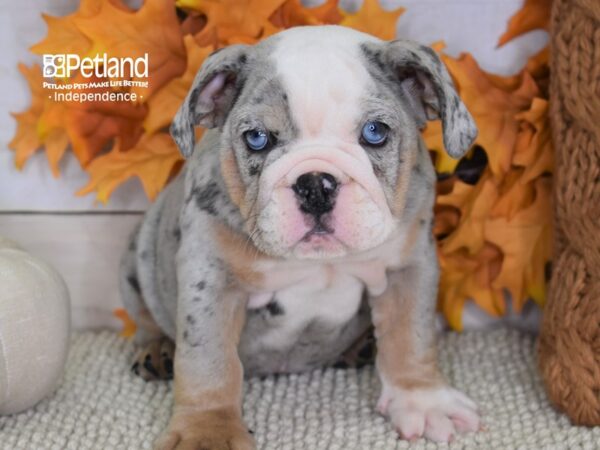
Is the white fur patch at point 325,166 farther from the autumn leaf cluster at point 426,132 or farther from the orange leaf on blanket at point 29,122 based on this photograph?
the orange leaf on blanket at point 29,122

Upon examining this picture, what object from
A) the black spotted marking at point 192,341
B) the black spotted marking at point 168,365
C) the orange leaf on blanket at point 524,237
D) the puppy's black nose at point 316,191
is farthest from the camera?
the orange leaf on blanket at point 524,237

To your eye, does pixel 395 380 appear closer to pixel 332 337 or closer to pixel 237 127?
pixel 332 337

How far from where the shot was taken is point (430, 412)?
1.90 m

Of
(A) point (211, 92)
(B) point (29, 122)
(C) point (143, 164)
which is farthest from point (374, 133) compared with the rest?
(B) point (29, 122)

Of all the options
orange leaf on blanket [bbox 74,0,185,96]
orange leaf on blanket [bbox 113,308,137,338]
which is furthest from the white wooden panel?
orange leaf on blanket [bbox 74,0,185,96]

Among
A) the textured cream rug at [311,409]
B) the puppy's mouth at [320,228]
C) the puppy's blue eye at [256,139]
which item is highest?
the puppy's blue eye at [256,139]

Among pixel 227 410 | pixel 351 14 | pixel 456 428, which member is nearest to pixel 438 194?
pixel 351 14

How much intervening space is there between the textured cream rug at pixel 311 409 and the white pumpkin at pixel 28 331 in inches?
2.5

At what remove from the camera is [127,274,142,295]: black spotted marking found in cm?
229

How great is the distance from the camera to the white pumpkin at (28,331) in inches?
75.6

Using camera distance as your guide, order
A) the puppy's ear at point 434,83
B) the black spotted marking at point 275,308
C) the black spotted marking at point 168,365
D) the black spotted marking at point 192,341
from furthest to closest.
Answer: the black spotted marking at point 168,365 → the black spotted marking at point 275,308 → the black spotted marking at point 192,341 → the puppy's ear at point 434,83

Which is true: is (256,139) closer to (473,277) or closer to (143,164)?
(143,164)

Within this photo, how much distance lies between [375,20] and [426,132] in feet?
0.93

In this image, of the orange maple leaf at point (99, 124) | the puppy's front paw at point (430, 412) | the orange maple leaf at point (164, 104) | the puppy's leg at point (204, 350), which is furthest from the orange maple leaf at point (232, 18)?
the puppy's front paw at point (430, 412)
